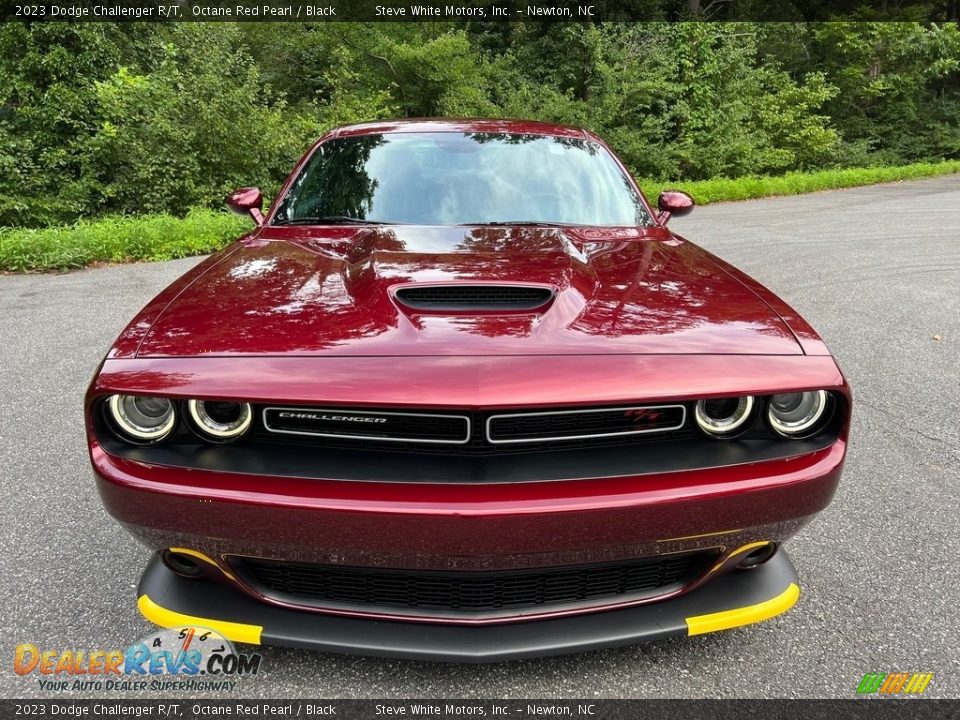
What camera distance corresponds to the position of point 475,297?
1724 millimetres

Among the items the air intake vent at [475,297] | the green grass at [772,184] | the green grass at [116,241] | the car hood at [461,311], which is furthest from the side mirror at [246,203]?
the green grass at [772,184]

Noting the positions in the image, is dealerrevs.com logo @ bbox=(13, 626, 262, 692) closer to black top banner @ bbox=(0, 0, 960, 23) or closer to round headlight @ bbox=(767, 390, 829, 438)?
round headlight @ bbox=(767, 390, 829, 438)

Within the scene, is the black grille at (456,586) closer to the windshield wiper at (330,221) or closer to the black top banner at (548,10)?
the windshield wiper at (330,221)

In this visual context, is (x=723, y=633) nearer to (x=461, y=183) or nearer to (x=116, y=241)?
(x=461, y=183)

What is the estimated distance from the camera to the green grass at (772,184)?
44.6ft

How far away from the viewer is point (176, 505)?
4.75 ft

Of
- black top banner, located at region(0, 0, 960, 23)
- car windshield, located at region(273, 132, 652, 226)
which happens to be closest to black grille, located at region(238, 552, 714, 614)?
car windshield, located at region(273, 132, 652, 226)

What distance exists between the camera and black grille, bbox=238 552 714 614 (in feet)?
5.13

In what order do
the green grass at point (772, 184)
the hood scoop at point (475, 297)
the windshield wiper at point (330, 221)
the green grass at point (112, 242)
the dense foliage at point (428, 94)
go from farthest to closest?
the green grass at point (772, 184) → the dense foliage at point (428, 94) → the green grass at point (112, 242) → the windshield wiper at point (330, 221) → the hood scoop at point (475, 297)

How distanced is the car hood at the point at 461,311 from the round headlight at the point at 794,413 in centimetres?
13

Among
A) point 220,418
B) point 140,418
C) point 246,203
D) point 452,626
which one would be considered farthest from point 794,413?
point 246,203

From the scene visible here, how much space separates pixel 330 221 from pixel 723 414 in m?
1.71

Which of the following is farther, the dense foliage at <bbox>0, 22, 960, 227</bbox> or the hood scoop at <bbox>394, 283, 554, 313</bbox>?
the dense foliage at <bbox>0, 22, 960, 227</bbox>

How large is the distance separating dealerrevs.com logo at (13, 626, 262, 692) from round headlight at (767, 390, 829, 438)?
58.8 inches
